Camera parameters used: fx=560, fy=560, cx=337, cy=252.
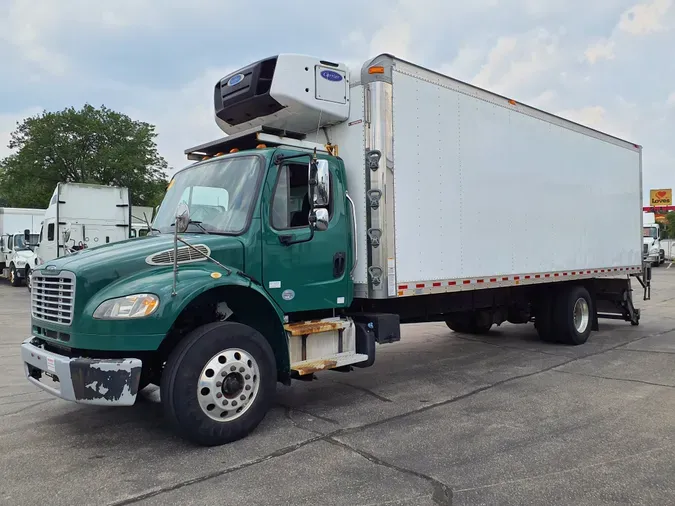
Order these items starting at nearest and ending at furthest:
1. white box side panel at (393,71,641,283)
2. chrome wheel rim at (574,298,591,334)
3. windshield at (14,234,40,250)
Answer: white box side panel at (393,71,641,283) → chrome wheel rim at (574,298,591,334) → windshield at (14,234,40,250)

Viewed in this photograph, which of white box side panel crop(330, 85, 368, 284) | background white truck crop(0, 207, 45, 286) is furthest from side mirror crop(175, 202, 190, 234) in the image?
background white truck crop(0, 207, 45, 286)

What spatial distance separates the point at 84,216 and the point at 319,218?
607 inches

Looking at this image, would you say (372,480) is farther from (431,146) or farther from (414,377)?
(431,146)

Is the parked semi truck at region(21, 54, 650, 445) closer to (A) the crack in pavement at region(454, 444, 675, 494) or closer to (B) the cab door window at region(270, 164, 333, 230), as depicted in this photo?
(B) the cab door window at region(270, 164, 333, 230)

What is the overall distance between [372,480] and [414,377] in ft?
10.9

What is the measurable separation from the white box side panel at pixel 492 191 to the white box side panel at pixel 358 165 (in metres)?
0.37

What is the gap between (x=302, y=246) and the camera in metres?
5.50

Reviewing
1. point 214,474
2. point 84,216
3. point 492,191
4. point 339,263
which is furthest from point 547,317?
point 84,216

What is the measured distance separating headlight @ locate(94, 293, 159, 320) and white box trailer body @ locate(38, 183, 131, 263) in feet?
47.4

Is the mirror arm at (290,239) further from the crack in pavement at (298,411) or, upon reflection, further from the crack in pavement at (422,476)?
the crack in pavement at (422,476)

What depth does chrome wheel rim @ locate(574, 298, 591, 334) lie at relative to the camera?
965 centimetres

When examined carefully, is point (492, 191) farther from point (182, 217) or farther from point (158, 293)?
point (158, 293)

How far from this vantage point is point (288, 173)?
17.9 feet

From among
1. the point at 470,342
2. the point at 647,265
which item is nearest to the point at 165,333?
the point at 470,342
